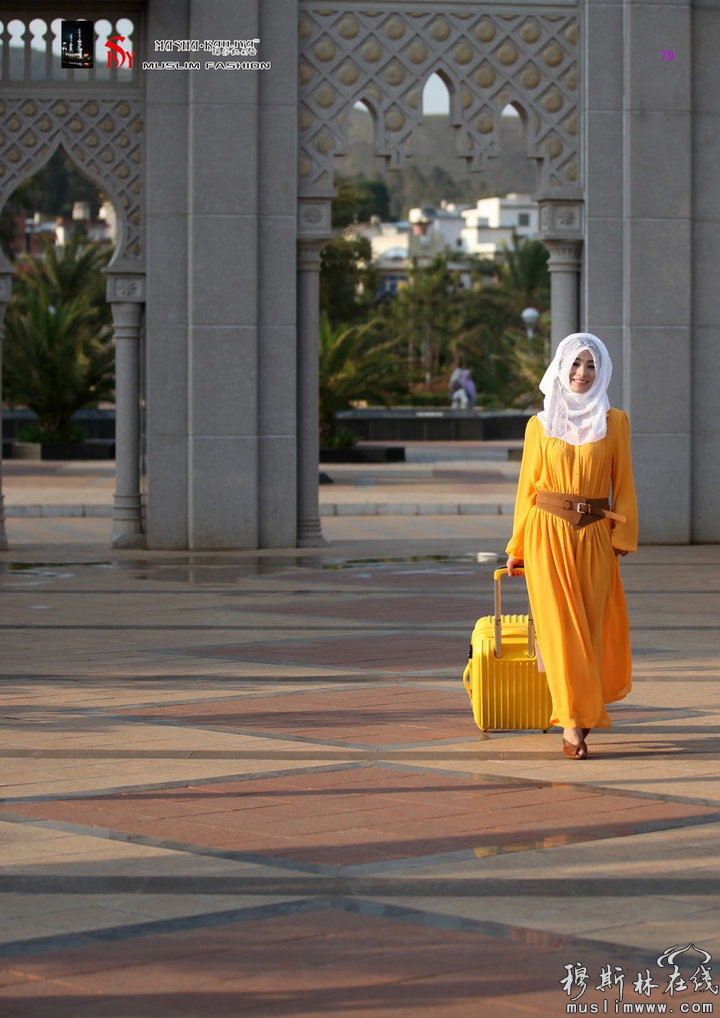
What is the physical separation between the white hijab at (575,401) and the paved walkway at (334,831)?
1273mm

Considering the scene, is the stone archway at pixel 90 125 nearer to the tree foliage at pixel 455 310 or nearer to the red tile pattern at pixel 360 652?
the red tile pattern at pixel 360 652

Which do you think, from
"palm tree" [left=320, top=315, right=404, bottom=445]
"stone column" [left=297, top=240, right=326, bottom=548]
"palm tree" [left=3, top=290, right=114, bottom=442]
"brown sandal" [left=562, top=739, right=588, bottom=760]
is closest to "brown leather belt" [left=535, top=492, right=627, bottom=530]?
"brown sandal" [left=562, top=739, right=588, bottom=760]

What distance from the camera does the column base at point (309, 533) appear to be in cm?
1716

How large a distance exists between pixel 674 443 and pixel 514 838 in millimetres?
11660

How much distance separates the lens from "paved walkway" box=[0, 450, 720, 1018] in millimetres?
4375

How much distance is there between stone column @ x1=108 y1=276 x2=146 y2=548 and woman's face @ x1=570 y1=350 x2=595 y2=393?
32.5 feet

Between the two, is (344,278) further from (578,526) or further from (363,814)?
(363,814)

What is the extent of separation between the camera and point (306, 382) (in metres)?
17.0

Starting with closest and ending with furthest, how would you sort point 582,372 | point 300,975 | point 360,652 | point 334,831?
point 300,975 < point 334,831 < point 582,372 < point 360,652

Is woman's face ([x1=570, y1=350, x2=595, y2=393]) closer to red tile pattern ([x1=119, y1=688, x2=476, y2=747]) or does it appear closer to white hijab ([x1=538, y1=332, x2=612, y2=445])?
white hijab ([x1=538, y1=332, x2=612, y2=445])

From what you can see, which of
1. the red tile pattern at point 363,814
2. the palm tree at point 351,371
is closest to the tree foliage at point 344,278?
the palm tree at point 351,371

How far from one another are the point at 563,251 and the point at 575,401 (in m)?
9.97

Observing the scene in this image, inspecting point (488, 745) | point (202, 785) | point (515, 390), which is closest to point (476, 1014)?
point (202, 785)

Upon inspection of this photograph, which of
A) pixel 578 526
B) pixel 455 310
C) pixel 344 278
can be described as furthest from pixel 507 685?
pixel 455 310
